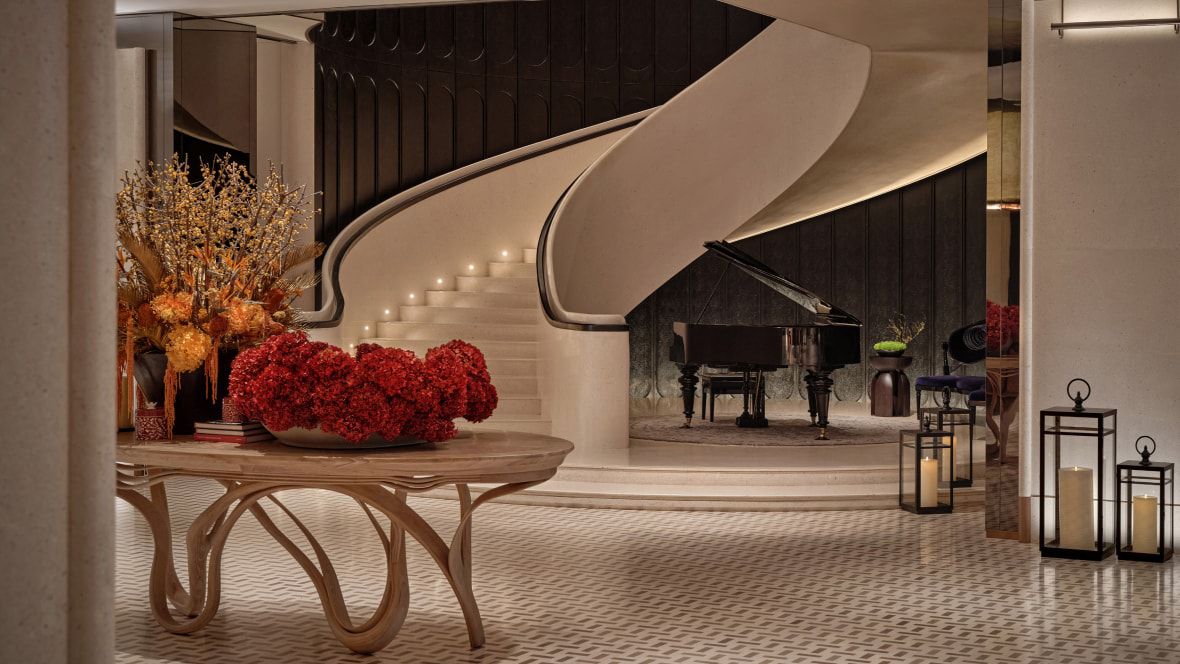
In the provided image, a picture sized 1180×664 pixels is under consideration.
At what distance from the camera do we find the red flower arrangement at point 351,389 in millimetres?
3494

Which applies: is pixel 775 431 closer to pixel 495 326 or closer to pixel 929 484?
pixel 495 326

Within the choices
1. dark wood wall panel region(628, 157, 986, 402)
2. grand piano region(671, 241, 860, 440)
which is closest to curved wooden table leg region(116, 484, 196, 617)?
grand piano region(671, 241, 860, 440)

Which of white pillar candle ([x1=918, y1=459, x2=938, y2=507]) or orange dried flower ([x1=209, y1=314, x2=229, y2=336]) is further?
white pillar candle ([x1=918, y1=459, x2=938, y2=507])

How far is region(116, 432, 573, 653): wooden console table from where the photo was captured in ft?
11.5

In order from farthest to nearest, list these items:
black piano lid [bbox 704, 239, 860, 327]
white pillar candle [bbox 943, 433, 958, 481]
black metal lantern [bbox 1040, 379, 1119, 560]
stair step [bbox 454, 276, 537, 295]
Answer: stair step [bbox 454, 276, 537, 295], black piano lid [bbox 704, 239, 860, 327], white pillar candle [bbox 943, 433, 958, 481], black metal lantern [bbox 1040, 379, 1119, 560]

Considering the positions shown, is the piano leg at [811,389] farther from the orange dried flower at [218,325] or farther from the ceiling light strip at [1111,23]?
the orange dried flower at [218,325]

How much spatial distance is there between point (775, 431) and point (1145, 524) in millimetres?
4435

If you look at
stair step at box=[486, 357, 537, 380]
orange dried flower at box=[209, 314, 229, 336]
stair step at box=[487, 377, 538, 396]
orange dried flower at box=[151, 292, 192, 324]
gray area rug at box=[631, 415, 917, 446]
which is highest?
orange dried flower at box=[151, 292, 192, 324]

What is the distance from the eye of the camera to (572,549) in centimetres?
570

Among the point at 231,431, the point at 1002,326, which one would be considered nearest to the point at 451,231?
the point at 1002,326

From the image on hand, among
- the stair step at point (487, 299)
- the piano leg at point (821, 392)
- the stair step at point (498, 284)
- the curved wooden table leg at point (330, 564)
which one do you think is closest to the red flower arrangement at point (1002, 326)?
the curved wooden table leg at point (330, 564)

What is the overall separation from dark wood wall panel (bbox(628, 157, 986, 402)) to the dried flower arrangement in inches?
332

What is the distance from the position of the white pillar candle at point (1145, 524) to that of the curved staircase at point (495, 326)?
15.2 ft

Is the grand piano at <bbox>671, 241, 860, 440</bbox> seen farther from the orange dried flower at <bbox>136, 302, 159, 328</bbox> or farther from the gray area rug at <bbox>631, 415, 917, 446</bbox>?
the orange dried flower at <bbox>136, 302, 159, 328</bbox>
